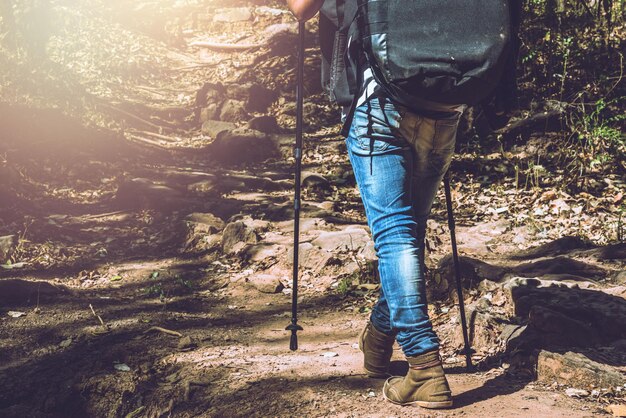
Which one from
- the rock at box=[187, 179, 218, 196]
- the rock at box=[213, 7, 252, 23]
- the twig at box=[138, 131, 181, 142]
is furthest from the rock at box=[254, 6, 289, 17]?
the rock at box=[187, 179, 218, 196]

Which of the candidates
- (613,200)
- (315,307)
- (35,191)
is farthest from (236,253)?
(613,200)

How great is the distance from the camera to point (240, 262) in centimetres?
632

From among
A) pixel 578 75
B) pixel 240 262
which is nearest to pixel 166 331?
pixel 240 262

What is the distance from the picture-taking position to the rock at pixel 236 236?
6.63 metres

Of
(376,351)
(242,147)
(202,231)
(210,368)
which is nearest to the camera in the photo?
(376,351)

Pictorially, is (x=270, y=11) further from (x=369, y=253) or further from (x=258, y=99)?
(x=369, y=253)

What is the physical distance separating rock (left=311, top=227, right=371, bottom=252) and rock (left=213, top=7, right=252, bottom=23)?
13.2m

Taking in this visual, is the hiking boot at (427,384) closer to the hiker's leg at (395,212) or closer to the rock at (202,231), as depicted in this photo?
the hiker's leg at (395,212)

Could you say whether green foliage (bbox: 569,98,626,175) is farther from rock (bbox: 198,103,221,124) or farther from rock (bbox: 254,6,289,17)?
rock (bbox: 254,6,289,17)

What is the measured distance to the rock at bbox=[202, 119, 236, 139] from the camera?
38.9 ft

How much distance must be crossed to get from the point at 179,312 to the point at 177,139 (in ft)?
23.3

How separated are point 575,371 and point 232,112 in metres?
10.4

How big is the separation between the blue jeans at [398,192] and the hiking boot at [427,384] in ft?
0.16

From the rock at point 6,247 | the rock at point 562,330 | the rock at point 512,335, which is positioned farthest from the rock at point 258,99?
the rock at point 562,330
